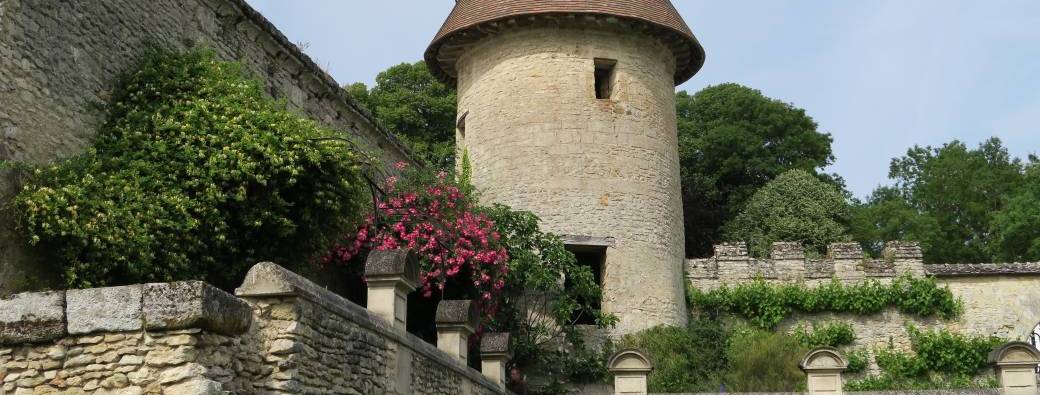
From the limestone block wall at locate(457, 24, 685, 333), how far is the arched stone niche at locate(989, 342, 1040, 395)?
5.50 meters

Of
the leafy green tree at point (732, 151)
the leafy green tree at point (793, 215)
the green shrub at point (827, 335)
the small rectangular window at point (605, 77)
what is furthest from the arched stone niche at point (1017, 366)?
the leafy green tree at point (732, 151)

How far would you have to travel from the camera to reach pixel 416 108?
27.8m

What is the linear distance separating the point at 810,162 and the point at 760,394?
1745 cm

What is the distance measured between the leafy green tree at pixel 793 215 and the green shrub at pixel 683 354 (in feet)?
22.8

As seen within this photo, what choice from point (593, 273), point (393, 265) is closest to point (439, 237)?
point (593, 273)

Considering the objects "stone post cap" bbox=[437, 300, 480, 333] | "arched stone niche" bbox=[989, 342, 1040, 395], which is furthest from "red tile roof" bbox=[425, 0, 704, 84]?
"arched stone niche" bbox=[989, 342, 1040, 395]

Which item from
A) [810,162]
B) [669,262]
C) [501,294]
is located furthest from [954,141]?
[501,294]

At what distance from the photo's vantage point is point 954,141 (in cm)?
3228

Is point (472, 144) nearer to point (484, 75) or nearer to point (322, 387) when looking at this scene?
point (484, 75)

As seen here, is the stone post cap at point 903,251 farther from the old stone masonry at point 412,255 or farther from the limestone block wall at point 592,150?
the limestone block wall at point 592,150

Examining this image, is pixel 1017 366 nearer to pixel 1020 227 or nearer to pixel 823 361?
pixel 823 361

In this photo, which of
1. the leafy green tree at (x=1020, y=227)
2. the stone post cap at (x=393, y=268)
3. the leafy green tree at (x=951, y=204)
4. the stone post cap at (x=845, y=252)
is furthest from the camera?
the leafy green tree at (x=951, y=204)

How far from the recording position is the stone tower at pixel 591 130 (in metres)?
16.8

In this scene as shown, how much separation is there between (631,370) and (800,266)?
663 centimetres
